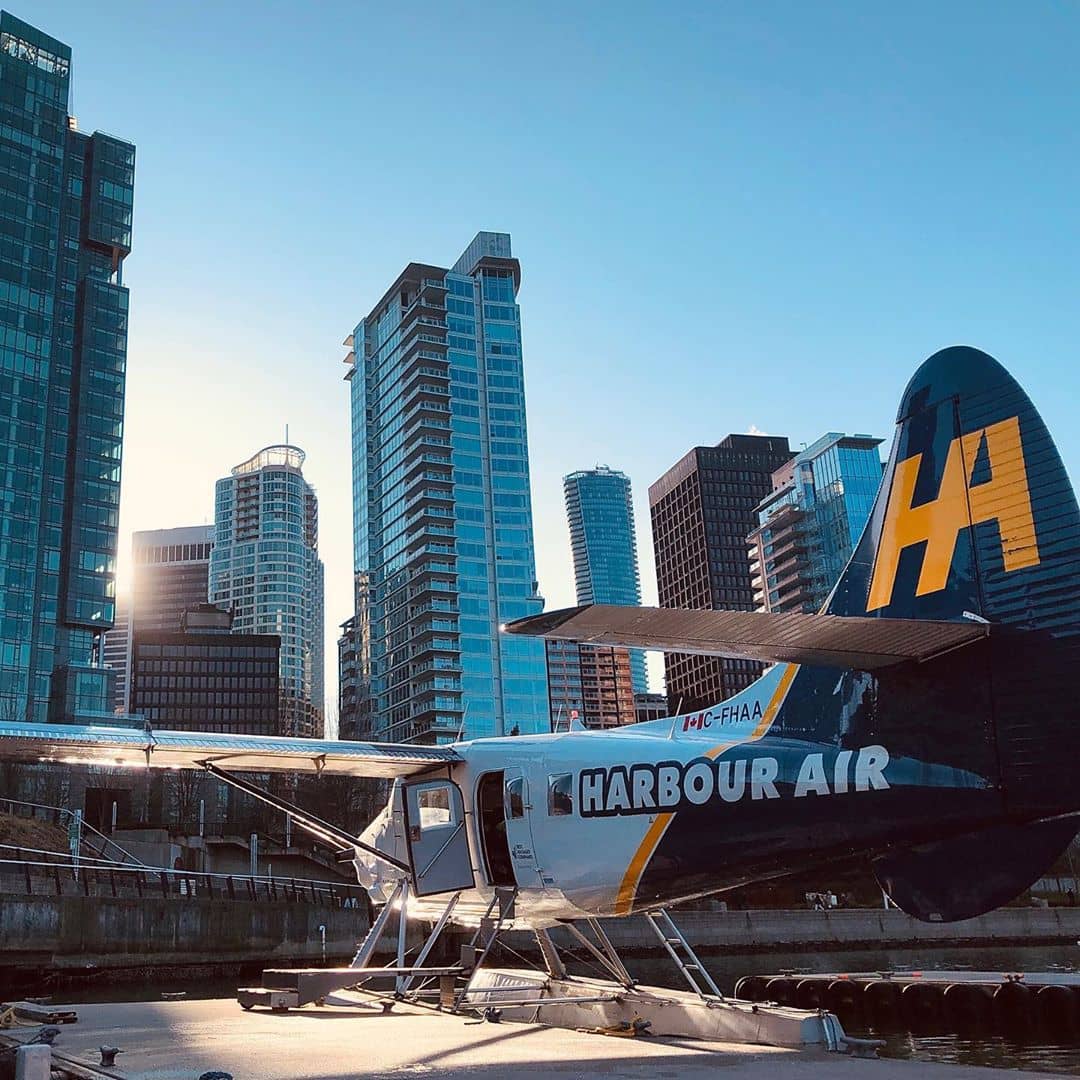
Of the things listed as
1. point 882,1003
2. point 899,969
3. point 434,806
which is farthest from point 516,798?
point 899,969

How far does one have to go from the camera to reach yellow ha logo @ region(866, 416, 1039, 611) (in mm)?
11195

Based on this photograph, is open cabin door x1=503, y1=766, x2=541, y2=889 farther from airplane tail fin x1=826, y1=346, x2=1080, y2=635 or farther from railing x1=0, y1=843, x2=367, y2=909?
railing x1=0, y1=843, x2=367, y2=909

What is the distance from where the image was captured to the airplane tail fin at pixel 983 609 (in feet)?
35.6

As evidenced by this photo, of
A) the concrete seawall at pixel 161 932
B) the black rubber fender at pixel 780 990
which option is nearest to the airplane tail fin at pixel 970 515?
the black rubber fender at pixel 780 990

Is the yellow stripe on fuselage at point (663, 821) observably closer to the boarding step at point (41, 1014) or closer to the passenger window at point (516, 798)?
the passenger window at point (516, 798)

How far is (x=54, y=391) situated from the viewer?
10475 centimetres

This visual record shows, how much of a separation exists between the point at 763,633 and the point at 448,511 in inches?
5744

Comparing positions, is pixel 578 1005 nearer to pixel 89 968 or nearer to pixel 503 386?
pixel 89 968

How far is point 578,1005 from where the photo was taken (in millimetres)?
15820

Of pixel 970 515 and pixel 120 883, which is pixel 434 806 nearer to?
pixel 970 515

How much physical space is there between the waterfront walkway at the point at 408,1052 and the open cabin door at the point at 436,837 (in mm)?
2239

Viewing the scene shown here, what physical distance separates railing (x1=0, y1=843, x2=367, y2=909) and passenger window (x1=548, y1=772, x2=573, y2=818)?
23656 mm

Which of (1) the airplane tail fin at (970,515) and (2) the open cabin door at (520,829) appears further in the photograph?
(2) the open cabin door at (520,829)

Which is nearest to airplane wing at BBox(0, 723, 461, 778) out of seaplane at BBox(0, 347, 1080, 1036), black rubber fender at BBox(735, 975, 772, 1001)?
seaplane at BBox(0, 347, 1080, 1036)
